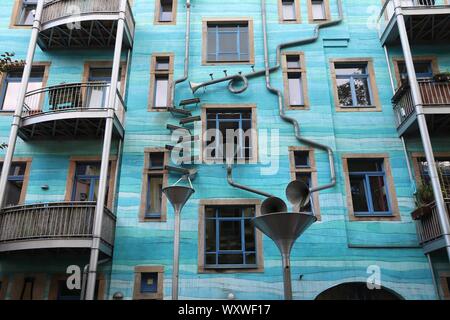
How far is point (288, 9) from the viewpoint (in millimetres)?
15945

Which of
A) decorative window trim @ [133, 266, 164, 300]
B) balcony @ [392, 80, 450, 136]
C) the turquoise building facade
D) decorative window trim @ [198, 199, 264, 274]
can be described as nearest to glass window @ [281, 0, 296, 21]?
the turquoise building facade

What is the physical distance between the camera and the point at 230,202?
12.8 metres

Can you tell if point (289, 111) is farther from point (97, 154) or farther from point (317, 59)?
point (97, 154)

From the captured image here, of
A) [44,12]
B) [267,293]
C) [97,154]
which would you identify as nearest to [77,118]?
[97,154]

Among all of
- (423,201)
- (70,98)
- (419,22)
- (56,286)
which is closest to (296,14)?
(419,22)

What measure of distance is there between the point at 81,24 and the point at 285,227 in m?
10.5

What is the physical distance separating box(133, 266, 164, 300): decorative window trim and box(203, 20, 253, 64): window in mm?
7240

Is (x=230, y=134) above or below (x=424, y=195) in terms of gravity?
above

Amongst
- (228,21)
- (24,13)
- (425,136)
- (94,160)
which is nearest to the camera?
(425,136)

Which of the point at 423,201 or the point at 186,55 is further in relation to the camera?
the point at 186,55

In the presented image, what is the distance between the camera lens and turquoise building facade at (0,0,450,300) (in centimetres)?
1188

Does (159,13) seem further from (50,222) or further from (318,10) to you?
(50,222)

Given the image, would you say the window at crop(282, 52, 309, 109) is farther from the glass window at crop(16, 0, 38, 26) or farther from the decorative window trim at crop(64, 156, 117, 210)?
the glass window at crop(16, 0, 38, 26)

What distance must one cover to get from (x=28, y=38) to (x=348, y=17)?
38.2ft
